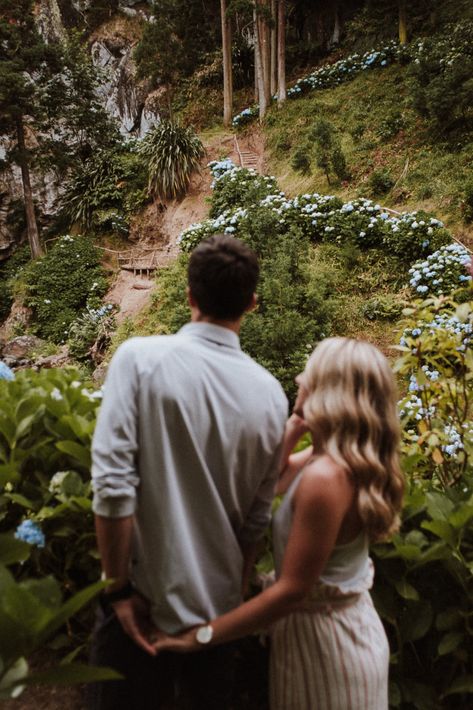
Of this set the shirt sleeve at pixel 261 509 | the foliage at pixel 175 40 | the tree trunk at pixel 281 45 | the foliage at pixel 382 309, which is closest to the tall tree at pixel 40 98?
the foliage at pixel 175 40

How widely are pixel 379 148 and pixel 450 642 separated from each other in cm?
1247

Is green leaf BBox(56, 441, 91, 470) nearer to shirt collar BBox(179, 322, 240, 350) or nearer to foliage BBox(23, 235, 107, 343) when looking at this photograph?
shirt collar BBox(179, 322, 240, 350)

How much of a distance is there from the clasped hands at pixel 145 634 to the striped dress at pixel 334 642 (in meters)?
0.27

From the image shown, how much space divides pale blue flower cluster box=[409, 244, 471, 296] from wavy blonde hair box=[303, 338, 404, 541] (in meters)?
6.49

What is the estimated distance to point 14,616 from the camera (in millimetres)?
962

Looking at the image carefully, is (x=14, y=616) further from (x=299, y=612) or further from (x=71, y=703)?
(x=71, y=703)

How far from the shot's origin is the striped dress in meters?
1.29

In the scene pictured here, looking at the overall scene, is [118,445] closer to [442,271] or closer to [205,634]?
[205,634]

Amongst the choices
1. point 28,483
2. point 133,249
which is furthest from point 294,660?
point 133,249

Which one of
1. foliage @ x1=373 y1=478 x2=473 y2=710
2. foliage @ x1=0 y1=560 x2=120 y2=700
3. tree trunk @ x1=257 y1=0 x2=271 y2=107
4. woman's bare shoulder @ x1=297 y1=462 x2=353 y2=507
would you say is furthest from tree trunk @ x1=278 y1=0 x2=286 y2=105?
foliage @ x1=0 y1=560 x2=120 y2=700

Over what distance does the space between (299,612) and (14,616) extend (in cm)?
71

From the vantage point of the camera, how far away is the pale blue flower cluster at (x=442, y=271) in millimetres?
7352

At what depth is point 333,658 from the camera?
1.30 m

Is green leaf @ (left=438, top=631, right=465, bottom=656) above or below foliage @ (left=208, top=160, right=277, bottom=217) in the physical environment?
below
